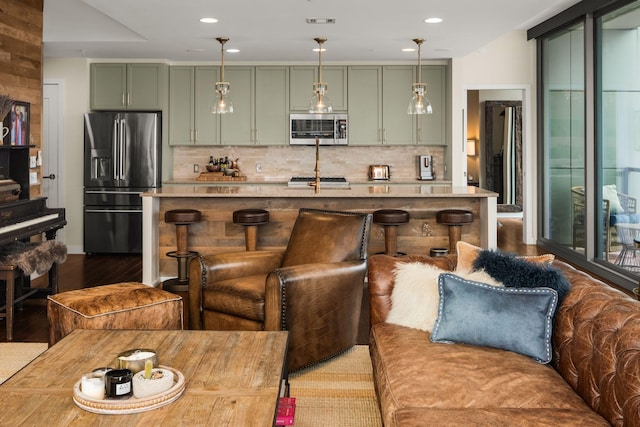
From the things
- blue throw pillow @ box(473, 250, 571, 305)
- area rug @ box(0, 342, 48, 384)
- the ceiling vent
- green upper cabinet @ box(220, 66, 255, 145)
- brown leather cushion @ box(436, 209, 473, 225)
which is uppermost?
the ceiling vent

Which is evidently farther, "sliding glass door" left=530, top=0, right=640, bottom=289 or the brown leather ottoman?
"sliding glass door" left=530, top=0, right=640, bottom=289

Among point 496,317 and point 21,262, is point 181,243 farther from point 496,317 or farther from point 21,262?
point 496,317

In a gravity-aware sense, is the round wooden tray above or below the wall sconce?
below

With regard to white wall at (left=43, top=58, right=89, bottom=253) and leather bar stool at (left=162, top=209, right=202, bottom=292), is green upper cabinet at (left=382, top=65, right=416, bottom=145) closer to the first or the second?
leather bar stool at (left=162, top=209, right=202, bottom=292)

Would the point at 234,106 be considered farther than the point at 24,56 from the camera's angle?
Yes

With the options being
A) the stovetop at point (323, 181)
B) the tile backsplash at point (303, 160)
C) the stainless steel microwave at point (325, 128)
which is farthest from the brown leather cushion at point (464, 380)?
the tile backsplash at point (303, 160)

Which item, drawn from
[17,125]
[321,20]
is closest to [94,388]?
[17,125]

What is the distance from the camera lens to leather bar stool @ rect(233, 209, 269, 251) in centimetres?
591

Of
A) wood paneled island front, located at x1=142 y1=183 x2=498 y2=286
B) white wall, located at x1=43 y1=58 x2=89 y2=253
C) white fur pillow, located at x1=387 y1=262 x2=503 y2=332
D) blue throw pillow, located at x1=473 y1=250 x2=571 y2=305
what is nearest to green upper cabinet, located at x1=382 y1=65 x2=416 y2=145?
wood paneled island front, located at x1=142 y1=183 x2=498 y2=286

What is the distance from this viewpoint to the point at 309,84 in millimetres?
8719

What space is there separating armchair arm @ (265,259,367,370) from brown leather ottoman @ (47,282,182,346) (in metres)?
0.56

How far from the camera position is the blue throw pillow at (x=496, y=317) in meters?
2.57

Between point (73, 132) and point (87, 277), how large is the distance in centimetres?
242

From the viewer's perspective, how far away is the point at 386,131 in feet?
28.6
